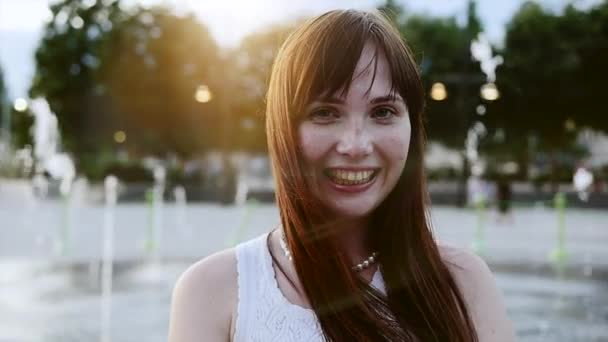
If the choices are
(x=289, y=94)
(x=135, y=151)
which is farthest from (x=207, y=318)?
(x=135, y=151)

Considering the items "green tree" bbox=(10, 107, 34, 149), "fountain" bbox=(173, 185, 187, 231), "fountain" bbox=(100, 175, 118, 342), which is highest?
"green tree" bbox=(10, 107, 34, 149)

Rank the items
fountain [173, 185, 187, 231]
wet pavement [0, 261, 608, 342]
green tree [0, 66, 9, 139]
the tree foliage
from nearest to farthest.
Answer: wet pavement [0, 261, 608, 342] < fountain [173, 185, 187, 231] < the tree foliage < green tree [0, 66, 9, 139]

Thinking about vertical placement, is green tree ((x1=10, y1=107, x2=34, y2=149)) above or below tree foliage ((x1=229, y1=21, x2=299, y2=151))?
below

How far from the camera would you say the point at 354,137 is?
55.5 inches

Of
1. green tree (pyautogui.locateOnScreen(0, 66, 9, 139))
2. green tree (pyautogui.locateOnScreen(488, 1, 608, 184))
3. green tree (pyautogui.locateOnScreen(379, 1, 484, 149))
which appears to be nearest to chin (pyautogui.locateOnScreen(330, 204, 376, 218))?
green tree (pyautogui.locateOnScreen(379, 1, 484, 149))

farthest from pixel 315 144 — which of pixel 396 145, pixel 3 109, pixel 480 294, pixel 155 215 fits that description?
pixel 3 109

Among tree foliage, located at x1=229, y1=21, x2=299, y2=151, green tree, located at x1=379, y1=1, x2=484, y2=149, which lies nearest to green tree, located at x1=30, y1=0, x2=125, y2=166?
tree foliage, located at x1=229, y1=21, x2=299, y2=151

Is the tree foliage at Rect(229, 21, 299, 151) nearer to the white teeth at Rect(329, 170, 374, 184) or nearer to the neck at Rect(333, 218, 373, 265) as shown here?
the neck at Rect(333, 218, 373, 265)

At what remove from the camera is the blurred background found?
10109 millimetres

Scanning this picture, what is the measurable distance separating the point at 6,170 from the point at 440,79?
41.4 m

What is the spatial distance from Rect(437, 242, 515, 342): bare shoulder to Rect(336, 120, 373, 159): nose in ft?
1.04

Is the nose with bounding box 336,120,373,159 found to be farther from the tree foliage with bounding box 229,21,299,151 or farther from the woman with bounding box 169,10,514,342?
the tree foliage with bounding box 229,21,299,151

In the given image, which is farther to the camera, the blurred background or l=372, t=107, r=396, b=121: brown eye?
the blurred background

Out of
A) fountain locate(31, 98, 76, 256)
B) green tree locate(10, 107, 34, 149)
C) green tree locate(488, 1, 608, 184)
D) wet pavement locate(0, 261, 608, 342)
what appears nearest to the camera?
wet pavement locate(0, 261, 608, 342)
